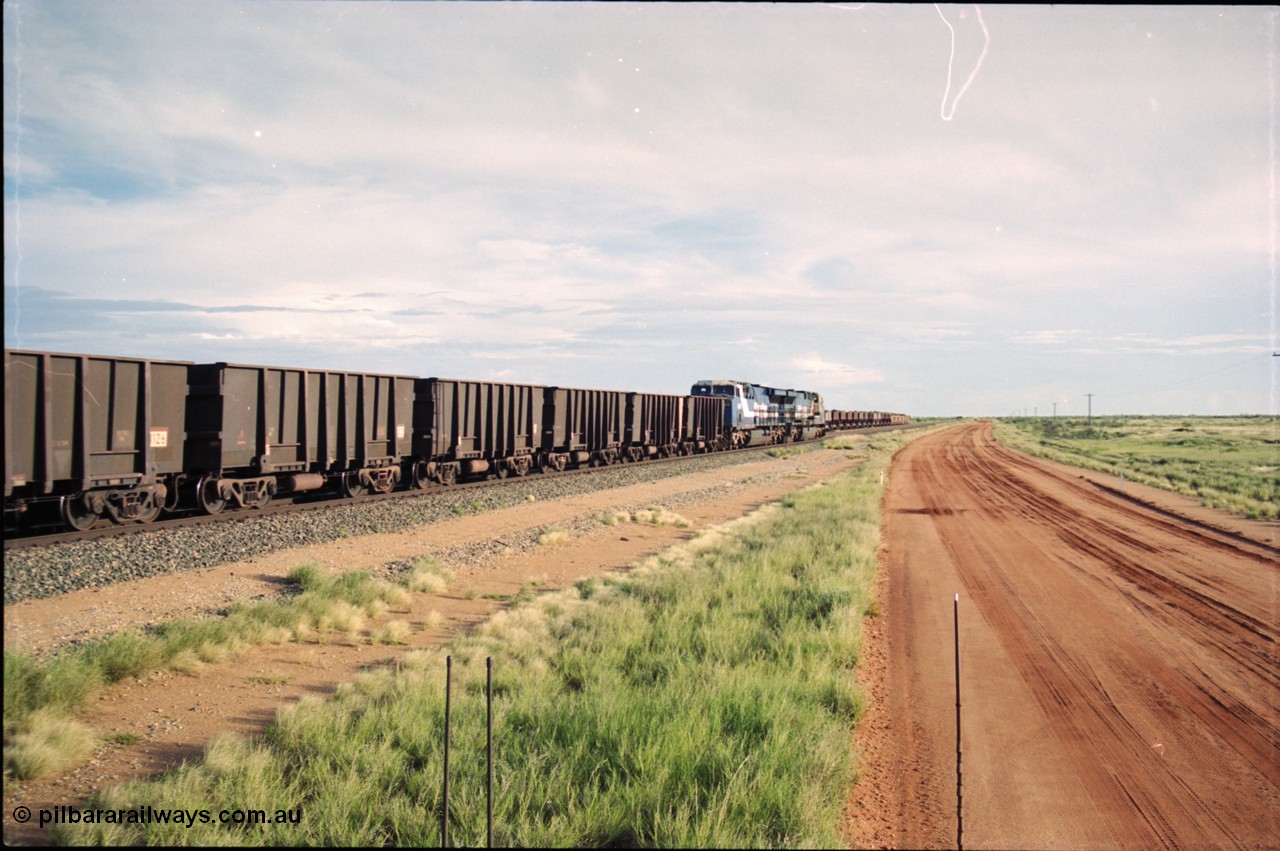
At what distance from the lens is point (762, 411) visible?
59875 mm

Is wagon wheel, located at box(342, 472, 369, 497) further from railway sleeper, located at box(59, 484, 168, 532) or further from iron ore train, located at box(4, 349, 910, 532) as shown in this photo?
railway sleeper, located at box(59, 484, 168, 532)

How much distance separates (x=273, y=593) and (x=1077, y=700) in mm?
10913

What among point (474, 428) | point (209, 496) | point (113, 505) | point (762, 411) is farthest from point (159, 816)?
point (762, 411)

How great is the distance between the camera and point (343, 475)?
20.2 m

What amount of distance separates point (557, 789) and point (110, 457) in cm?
1207

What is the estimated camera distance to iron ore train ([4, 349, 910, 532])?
12.6 meters

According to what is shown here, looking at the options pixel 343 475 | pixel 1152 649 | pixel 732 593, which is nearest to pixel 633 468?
pixel 343 475

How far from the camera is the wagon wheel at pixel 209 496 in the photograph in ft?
52.2

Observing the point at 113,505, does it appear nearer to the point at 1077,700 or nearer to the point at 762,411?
the point at 1077,700

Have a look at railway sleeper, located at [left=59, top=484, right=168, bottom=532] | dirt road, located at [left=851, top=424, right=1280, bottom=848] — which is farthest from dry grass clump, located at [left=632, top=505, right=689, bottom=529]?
railway sleeper, located at [left=59, top=484, right=168, bottom=532]

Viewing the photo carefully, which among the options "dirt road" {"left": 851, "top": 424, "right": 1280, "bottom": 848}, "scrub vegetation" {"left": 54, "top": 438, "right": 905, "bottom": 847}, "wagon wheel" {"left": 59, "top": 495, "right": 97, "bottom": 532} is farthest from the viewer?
"wagon wheel" {"left": 59, "top": 495, "right": 97, "bottom": 532}

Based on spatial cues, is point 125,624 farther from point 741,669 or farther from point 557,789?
point 741,669

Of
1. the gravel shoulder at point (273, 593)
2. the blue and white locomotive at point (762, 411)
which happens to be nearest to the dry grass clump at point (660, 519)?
the gravel shoulder at point (273, 593)

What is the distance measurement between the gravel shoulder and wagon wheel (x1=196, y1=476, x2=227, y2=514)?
84.5 inches
